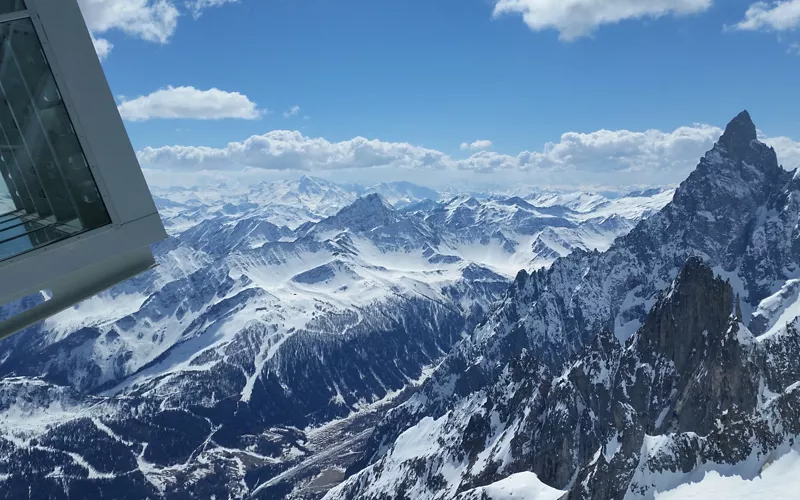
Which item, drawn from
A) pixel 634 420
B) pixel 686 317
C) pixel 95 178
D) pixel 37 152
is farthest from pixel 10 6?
pixel 686 317

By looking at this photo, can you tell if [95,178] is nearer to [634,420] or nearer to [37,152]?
[37,152]

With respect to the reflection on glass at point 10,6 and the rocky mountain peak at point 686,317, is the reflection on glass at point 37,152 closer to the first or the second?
the reflection on glass at point 10,6

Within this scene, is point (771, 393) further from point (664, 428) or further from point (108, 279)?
point (108, 279)

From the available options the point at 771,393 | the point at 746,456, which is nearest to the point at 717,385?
the point at 771,393

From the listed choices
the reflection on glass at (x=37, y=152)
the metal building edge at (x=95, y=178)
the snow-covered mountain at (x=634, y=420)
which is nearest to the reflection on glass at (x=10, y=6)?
the metal building edge at (x=95, y=178)

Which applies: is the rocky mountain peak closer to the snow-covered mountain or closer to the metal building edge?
the snow-covered mountain
